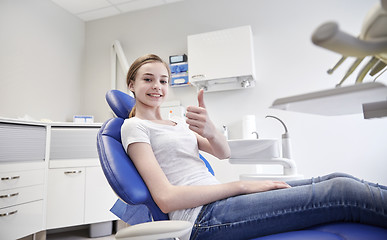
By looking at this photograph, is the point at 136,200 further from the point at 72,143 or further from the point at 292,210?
the point at 72,143

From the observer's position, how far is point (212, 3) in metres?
2.85

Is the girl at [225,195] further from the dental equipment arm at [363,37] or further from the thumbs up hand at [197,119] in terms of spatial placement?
the dental equipment arm at [363,37]

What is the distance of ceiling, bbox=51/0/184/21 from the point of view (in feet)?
9.74

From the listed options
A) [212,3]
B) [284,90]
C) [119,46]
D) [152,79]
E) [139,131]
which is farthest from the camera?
[119,46]

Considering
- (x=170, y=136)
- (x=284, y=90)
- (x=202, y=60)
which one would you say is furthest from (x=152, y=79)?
(x=284, y=90)

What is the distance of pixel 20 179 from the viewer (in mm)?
1875

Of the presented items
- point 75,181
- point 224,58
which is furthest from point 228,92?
point 75,181

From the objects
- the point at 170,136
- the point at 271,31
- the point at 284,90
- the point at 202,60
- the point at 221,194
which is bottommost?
the point at 221,194

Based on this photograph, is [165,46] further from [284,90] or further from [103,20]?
[284,90]

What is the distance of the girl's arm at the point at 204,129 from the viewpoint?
893 millimetres

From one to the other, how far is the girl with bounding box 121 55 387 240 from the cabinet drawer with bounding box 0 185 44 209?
1357 mm

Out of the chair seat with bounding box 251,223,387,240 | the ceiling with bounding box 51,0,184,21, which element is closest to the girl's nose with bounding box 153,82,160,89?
the chair seat with bounding box 251,223,387,240

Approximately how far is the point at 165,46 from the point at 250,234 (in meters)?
2.60

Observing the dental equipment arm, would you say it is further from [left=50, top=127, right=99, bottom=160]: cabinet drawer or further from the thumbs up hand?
[left=50, top=127, right=99, bottom=160]: cabinet drawer
